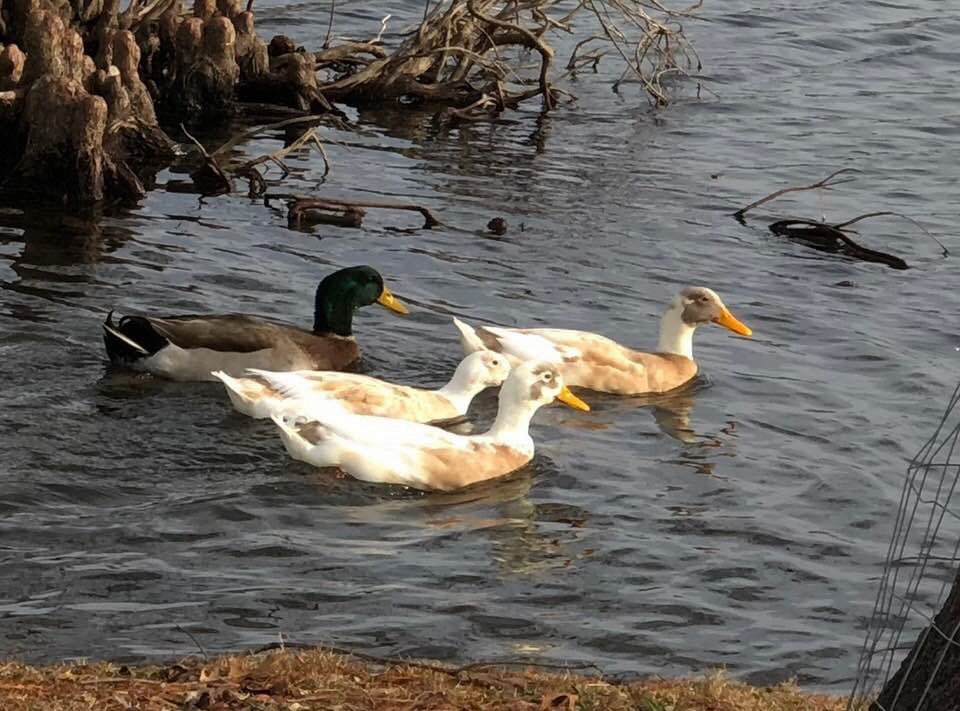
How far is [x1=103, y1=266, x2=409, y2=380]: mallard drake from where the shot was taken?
35.2 feet

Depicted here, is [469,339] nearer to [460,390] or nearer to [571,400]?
[460,390]

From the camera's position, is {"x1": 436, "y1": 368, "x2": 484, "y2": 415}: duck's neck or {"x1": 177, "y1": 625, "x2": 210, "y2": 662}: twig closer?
{"x1": 177, "y1": 625, "x2": 210, "y2": 662}: twig

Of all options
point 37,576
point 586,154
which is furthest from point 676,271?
point 37,576

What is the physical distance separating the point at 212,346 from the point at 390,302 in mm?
1520

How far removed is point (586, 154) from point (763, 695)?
1178 centimetres

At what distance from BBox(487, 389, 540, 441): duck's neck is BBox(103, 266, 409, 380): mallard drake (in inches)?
63.4

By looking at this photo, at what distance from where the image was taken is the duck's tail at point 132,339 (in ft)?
35.0

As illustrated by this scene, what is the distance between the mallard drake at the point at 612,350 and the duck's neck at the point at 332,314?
2.35 ft

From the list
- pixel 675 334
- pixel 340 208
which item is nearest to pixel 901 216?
pixel 675 334

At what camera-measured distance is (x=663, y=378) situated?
11.5 m

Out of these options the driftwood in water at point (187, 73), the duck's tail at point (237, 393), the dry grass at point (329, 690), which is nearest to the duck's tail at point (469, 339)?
the duck's tail at point (237, 393)

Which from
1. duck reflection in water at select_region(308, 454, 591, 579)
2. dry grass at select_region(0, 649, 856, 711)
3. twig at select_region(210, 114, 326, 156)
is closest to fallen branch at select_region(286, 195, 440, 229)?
twig at select_region(210, 114, 326, 156)

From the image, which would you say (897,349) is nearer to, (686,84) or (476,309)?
(476,309)

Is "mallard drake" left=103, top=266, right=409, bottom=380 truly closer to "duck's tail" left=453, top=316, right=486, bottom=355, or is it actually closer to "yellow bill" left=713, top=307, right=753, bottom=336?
"duck's tail" left=453, top=316, right=486, bottom=355
